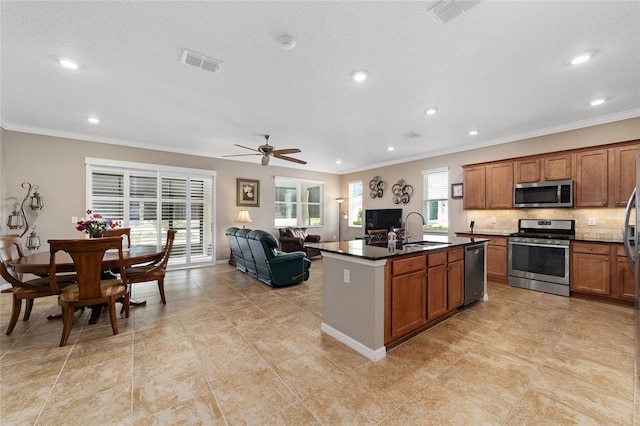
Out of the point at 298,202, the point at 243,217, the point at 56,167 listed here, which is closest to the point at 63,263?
the point at 56,167

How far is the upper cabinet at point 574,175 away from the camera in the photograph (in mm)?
3805

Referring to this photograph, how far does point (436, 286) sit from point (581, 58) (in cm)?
266

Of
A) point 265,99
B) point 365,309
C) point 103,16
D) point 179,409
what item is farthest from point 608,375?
point 103,16

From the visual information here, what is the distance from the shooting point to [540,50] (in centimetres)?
241

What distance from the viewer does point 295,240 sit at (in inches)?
277

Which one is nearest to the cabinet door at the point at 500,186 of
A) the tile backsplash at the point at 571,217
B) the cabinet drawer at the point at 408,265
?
the tile backsplash at the point at 571,217

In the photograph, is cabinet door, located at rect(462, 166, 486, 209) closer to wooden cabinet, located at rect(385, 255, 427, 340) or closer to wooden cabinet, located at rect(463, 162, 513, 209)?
wooden cabinet, located at rect(463, 162, 513, 209)

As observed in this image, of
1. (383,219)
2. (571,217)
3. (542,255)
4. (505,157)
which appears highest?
(505,157)

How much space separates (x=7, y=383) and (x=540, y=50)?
526 cm

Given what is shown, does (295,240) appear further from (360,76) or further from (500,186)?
(360,76)

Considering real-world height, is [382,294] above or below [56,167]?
below

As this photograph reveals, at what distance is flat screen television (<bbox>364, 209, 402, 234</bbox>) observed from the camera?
716cm

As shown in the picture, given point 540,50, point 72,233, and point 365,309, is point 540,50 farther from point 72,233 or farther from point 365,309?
point 72,233

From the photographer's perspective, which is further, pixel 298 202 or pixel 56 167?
pixel 298 202
